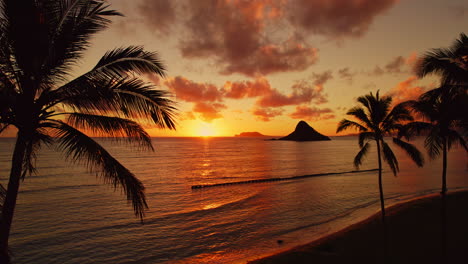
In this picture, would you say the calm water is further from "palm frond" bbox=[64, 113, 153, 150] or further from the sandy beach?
"palm frond" bbox=[64, 113, 153, 150]

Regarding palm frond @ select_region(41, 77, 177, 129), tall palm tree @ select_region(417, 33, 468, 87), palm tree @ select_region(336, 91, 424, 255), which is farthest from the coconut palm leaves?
palm frond @ select_region(41, 77, 177, 129)

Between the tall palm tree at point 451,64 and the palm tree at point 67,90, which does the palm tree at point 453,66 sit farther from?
the palm tree at point 67,90

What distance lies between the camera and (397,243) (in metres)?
11.2

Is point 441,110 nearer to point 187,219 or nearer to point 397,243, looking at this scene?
point 397,243

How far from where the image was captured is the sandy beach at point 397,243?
32.2 feet

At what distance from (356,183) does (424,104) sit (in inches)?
846

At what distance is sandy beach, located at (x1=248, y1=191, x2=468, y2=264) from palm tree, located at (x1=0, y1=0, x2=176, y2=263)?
7.87 metres

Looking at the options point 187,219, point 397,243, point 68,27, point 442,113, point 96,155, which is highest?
point 68,27

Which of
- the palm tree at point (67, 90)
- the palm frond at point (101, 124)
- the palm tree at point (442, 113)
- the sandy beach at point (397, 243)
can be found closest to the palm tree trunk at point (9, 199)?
the palm tree at point (67, 90)

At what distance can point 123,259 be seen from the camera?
1170cm

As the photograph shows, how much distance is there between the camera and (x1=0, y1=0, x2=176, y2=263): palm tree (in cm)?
518

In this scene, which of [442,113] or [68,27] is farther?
[442,113]

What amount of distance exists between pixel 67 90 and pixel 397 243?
556 inches

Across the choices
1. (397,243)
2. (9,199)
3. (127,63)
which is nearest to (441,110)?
(397,243)
